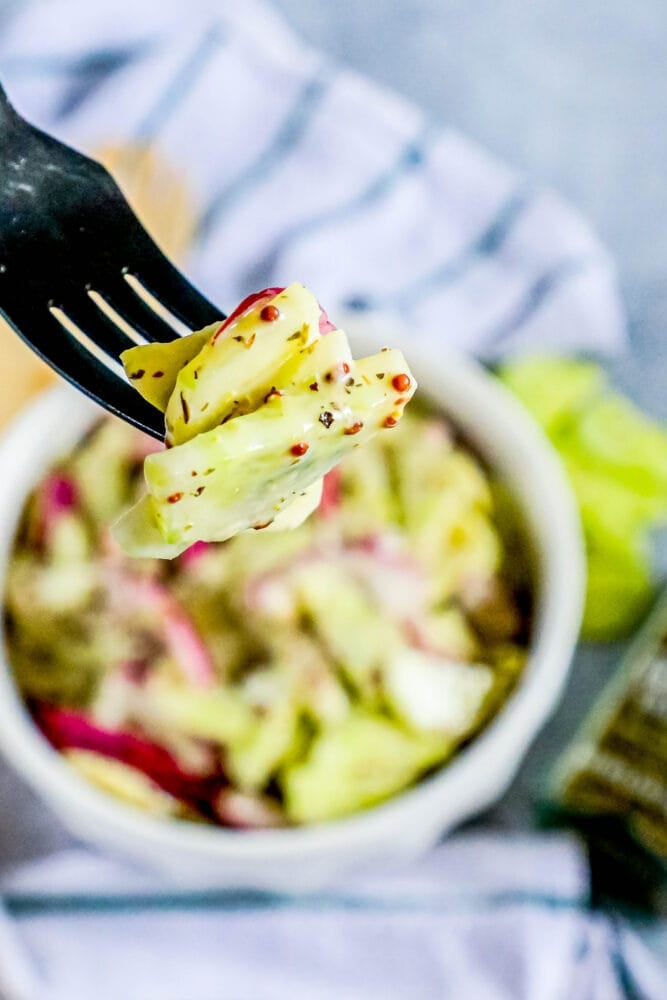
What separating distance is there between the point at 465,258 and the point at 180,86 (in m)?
0.23

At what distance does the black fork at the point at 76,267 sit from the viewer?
0.38m

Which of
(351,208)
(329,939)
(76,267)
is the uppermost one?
(76,267)

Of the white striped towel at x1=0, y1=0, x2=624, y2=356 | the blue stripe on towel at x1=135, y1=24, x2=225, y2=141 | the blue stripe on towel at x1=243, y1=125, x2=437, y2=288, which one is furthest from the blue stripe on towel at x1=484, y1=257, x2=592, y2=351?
the blue stripe on towel at x1=135, y1=24, x2=225, y2=141

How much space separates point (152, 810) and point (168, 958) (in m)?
0.10

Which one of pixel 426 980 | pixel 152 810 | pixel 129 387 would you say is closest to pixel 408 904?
pixel 426 980

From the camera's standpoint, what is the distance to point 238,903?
624mm

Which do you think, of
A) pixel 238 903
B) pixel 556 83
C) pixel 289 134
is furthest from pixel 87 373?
pixel 556 83

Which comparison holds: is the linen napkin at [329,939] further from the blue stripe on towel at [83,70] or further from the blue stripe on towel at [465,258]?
the blue stripe on towel at [83,70]

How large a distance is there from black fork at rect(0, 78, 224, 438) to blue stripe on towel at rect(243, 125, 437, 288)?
348 millimetres

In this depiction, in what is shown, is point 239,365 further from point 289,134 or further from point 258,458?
point 289,134

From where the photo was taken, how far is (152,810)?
562mm

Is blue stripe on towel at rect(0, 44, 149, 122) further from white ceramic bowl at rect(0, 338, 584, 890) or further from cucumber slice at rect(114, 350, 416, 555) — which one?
cucumber slice at rect(114, 350, 416, 555)

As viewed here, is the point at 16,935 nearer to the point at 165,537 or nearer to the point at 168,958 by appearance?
the point at 168,958

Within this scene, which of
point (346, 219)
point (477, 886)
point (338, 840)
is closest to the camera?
point (338, 840)
